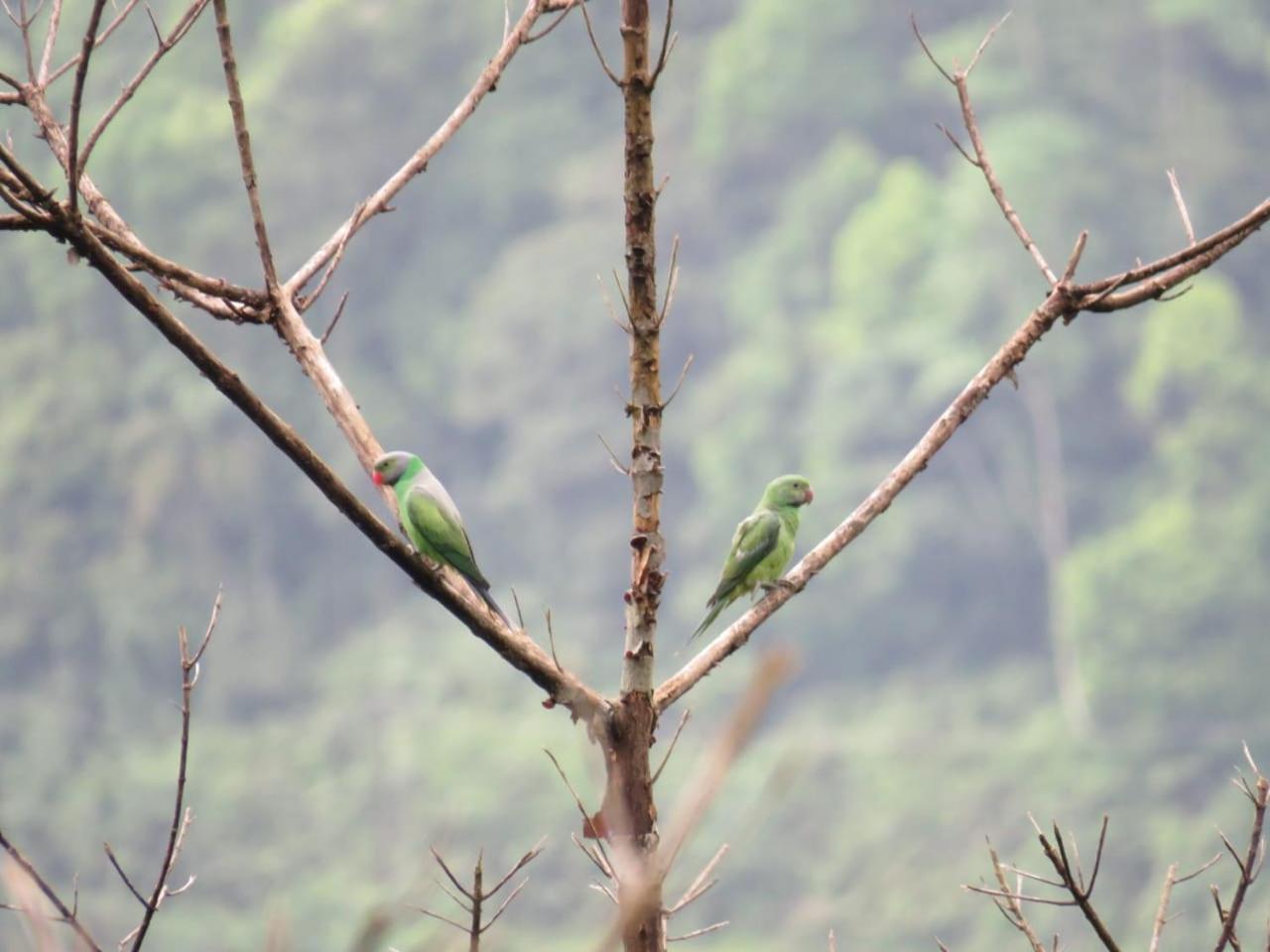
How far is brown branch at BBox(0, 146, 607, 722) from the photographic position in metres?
2.46

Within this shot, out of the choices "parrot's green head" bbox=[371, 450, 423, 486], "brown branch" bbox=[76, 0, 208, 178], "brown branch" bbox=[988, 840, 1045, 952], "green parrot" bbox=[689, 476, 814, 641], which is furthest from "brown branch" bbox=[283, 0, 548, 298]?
"green parrot" bbox=[689, 476, 814, 641]

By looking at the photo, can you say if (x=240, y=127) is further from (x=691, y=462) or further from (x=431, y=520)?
(x=691, y=462)

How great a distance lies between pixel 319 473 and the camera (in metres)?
2.63

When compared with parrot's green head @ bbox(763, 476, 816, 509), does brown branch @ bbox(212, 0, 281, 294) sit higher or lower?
lower

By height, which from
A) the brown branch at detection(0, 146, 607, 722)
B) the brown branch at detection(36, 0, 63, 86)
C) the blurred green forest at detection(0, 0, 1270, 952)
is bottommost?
the brown branch at detection(0, 146, 607, 722)

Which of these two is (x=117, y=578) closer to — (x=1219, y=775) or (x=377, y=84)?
(x=377, y=84)

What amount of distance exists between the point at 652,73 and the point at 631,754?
1089 millimetres

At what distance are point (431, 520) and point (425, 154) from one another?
3.76ft

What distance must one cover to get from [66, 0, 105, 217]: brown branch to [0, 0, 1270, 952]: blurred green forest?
28918 mm

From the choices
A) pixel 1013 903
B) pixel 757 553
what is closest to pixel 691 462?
Answer: pixel 757 553

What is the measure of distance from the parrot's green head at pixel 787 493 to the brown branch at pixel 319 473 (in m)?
3.84

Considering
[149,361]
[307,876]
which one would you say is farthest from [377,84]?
[307,876]

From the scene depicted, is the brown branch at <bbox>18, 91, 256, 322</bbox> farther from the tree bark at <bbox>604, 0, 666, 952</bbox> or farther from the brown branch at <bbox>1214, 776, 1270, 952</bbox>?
the brown branch at <bbox>1214, 776, 1270, 952</bbox>

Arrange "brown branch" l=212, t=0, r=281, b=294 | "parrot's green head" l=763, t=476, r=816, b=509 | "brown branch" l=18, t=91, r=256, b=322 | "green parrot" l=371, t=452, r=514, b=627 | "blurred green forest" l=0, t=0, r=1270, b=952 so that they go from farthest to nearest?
"blurred green forest" l=0, t=0, r=1270, b=952 < "parrot's green head" l=763, t=476, r=816, b=509 < "green parrot" l=371, t=452, r=514, b=627 < "brown branch" l=18, t=91, r=256, b=322 < "brown branch" l=212, t=0, r=281, b=294
